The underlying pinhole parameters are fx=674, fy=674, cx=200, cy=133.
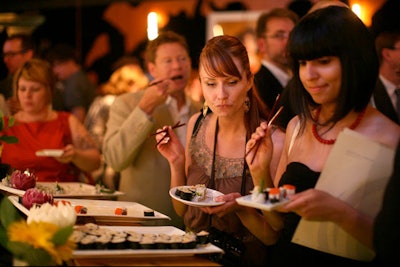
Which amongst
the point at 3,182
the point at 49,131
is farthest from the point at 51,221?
the point at 49,131

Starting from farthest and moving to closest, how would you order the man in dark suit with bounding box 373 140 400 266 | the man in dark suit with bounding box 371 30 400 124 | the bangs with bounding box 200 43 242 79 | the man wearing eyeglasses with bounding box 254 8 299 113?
the man wearing eyeglasses with bounding box 254 8 299 113 → the man in dark suit with bounding box 371 30 400 124 → the bangs with bounding box 200 43 242 79 → the man in dark suit with bounding box 373 140 400 266

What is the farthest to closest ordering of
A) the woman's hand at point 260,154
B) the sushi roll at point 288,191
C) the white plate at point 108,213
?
the white plate at point 108,213, the woman's hand at point 260,154, the sushi roll at point 288,191

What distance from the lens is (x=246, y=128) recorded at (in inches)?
→ 105

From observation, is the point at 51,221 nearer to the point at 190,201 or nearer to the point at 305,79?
the point at 190,201

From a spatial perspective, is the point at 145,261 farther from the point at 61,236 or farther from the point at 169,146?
the point at 169,146

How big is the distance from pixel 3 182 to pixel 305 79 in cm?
163

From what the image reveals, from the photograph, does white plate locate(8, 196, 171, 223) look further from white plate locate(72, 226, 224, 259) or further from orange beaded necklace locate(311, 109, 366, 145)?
orange beaded necklace locate(311, 109, 366, 145)

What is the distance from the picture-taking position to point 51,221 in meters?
1.95

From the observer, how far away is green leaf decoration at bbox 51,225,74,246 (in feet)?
6.14

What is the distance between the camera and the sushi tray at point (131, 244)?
79.6 inches

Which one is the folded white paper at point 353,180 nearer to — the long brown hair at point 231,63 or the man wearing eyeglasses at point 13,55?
the long brown hair at point 231,63

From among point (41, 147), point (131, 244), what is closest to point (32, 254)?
point (131, 244)

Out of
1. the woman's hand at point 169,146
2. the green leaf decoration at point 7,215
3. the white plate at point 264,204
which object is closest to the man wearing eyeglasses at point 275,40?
the woman's hand at point 169,146

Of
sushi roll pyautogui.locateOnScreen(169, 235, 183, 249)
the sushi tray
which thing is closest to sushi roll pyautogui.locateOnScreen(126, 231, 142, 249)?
the sushi tray
